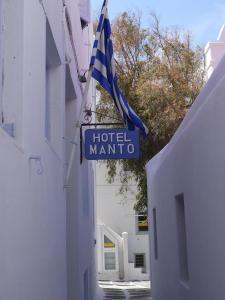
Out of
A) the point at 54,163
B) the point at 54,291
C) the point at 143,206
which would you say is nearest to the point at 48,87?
the point at 54,163

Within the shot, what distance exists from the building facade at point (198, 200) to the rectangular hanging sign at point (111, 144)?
0.74m

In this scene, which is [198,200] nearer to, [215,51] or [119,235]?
[215,51]

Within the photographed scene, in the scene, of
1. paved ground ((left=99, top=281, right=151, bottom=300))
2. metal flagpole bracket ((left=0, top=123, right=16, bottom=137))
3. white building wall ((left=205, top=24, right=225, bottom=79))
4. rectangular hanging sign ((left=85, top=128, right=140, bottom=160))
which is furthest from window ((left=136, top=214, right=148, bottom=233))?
metal flagpole bracket ((left=0, top=123, right=16, bottom=137))

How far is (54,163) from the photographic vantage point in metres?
5.75

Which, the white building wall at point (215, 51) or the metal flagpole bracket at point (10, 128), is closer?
the metal flagpole bracket at point (10, 128)

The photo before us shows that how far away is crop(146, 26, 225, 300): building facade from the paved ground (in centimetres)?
699

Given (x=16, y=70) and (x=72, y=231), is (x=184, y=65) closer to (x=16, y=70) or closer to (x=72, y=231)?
(x=72, y=231)

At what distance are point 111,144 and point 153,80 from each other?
11.0m

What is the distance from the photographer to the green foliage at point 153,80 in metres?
17.3

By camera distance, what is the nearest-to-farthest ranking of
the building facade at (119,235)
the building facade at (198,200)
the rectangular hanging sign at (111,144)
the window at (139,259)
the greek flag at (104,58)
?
the building facade at (198,200) → the greek flag at (104,58) → the rectangular hanging sign at (111,144) → the building facade at (119,235) → the window at (139,259)

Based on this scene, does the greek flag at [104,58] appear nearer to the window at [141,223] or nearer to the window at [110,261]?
the window at [110,261]

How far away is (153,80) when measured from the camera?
17.8 m

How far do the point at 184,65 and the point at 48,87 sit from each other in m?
12.6

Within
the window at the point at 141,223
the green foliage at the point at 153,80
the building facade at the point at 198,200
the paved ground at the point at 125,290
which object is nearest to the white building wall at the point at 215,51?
the green foliage at the point at 153,80
